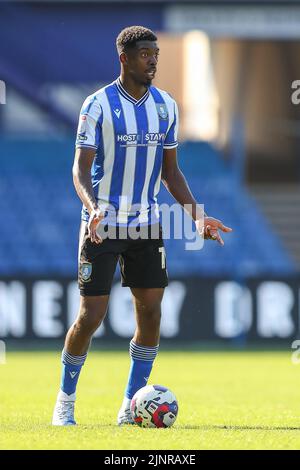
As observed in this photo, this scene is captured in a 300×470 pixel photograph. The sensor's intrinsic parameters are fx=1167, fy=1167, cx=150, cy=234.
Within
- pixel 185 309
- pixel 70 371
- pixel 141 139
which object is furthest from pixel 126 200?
pixel 185 309

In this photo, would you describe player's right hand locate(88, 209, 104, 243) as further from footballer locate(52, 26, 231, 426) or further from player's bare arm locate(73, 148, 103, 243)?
footballer locate(52, 26, 231, 426)

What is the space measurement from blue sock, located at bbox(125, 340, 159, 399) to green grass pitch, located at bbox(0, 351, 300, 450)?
287mm

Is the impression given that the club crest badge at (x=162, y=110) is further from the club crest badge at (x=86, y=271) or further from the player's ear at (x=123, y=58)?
the club crest badge at (x=86, y=271)

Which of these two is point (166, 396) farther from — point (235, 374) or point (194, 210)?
point (235, 374)

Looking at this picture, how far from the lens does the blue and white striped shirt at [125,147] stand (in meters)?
6.98

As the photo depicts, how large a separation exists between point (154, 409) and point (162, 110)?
182 cm

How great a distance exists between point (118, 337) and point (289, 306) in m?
2.35

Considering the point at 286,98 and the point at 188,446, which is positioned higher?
the point at 286,98

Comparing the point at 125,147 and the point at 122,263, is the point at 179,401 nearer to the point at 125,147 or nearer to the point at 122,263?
the point at 122,263

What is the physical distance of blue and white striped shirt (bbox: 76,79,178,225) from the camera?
6.98 m

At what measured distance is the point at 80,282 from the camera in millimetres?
6961

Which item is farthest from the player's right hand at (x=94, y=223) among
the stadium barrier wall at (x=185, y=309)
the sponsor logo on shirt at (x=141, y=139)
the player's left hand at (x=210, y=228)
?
the stadium barrier wall at (x=185, y=309)

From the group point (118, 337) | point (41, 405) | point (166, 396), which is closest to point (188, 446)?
point (166, 396)

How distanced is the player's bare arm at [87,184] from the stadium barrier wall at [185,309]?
875 centimetres
